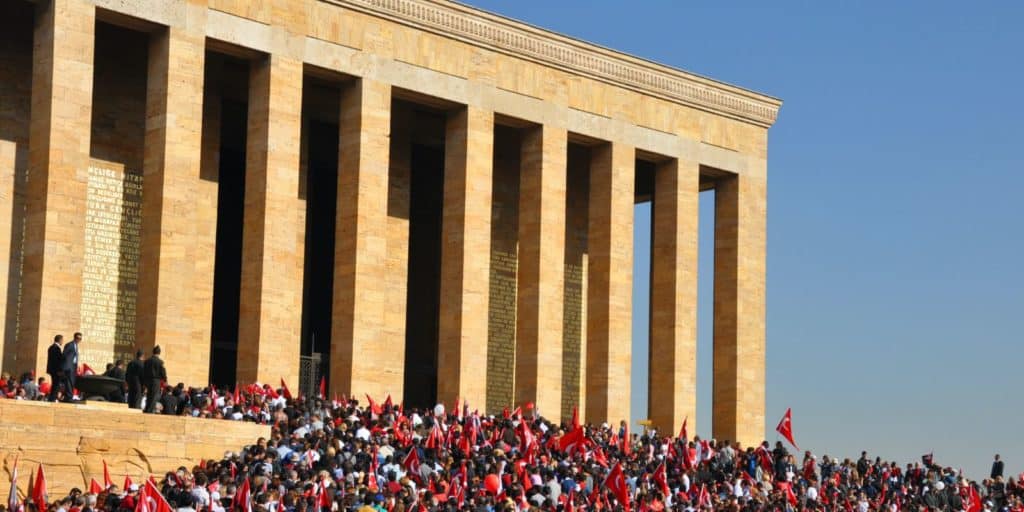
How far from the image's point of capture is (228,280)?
4569cm

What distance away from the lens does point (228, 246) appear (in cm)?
4575

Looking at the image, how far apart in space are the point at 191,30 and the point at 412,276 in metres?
13.2

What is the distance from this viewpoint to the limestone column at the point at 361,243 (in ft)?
131

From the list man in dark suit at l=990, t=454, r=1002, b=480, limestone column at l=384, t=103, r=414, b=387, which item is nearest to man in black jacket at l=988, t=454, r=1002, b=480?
man in dark suit at l=990, t=454, r=1002, b=480

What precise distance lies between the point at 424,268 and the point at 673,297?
7.28 meters

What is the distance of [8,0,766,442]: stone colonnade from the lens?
1398 inches

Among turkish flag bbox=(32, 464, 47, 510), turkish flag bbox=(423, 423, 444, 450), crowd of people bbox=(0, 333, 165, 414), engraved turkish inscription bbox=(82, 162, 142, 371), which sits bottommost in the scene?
turkish flag bbox=(32, 464, 47, 510)

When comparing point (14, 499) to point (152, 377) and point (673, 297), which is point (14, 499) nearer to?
point (152, 377)

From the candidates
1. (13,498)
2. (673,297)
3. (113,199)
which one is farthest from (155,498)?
(673,297)

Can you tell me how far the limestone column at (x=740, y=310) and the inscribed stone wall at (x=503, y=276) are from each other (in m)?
6.26

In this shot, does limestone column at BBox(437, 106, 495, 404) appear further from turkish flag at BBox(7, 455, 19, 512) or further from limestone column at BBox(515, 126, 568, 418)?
turkish flag at BBox(7, 455, 19, 512)

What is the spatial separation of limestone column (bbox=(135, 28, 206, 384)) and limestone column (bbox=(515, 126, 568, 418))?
9934 millimetres

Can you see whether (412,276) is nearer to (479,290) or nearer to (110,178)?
(479,290)

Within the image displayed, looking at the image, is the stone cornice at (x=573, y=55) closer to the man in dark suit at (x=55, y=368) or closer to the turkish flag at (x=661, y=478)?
the turkish flag at (x=661, y=478)
